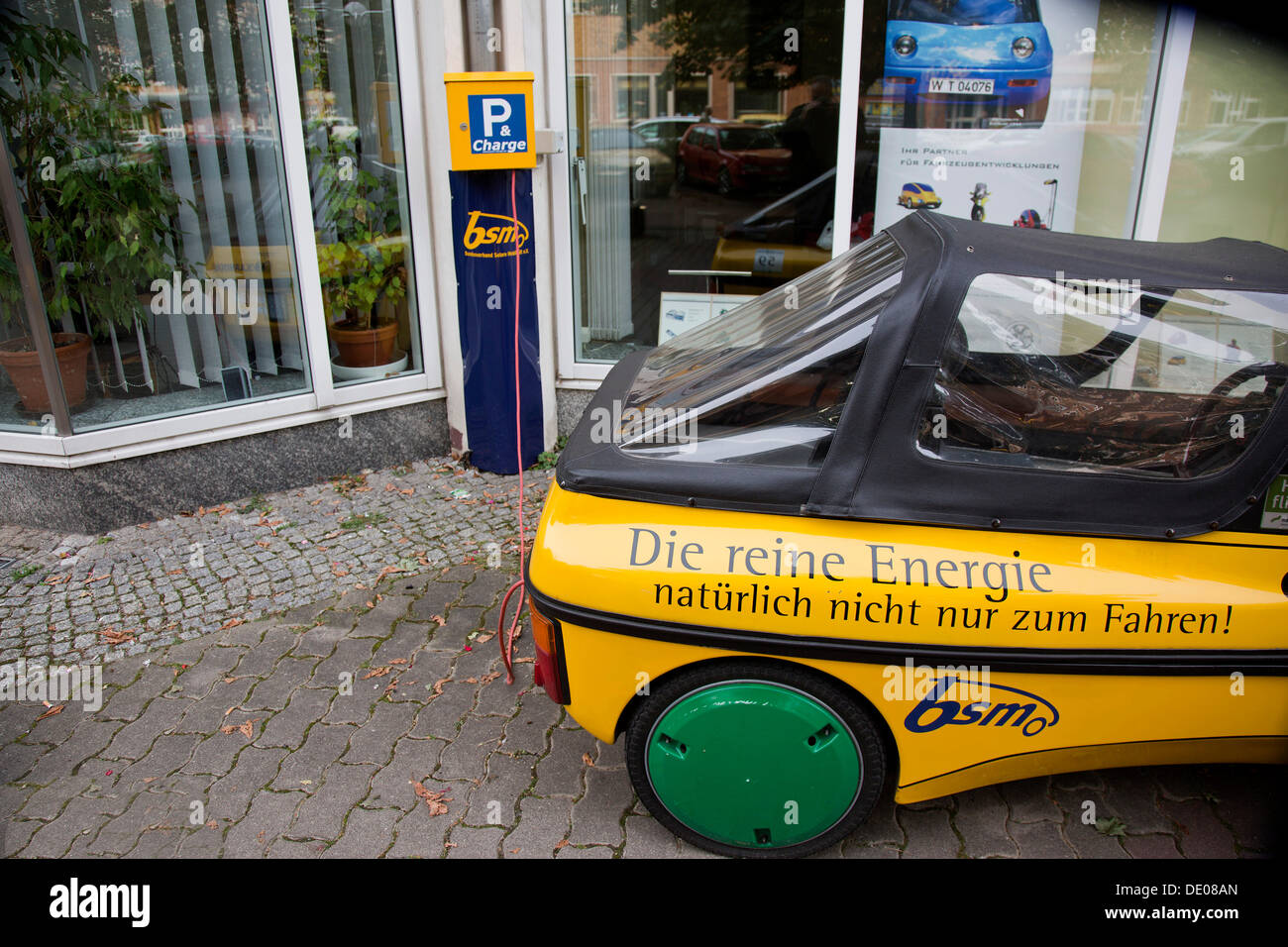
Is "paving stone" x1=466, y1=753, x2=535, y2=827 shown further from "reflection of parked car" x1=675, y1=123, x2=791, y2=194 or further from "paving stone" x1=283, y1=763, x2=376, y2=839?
"reflection of parked car" x1=675, y1=123, x2=791, y2=194

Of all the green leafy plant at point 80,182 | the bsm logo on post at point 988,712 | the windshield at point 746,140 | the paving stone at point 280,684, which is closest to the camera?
the bsm logo on post at point 988,712

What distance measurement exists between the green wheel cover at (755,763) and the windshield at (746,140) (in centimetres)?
453

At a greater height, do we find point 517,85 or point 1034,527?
point 517,85

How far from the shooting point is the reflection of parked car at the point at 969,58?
17.9ft

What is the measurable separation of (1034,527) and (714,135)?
4.58 m

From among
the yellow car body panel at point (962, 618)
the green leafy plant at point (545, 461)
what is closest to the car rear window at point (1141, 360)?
the yellow car body panel at point (962, 618)

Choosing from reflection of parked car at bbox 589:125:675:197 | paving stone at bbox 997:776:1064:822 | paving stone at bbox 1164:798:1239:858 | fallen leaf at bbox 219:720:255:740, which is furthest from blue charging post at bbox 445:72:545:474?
paving stone at bbox 1164:798:1239:858

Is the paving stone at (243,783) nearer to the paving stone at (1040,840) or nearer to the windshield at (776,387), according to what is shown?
the windshield at (776,387)

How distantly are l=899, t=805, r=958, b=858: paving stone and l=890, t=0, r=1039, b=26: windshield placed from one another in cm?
464

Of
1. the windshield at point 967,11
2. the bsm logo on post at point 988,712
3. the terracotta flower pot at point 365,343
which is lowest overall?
the bsm logo on post at point 988,712

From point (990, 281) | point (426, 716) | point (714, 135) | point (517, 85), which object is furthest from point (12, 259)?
point (990, 281)

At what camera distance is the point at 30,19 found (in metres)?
4.88

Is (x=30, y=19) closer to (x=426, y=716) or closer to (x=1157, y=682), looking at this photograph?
(x=426, y=716)

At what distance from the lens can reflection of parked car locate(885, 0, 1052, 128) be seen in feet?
17.9
